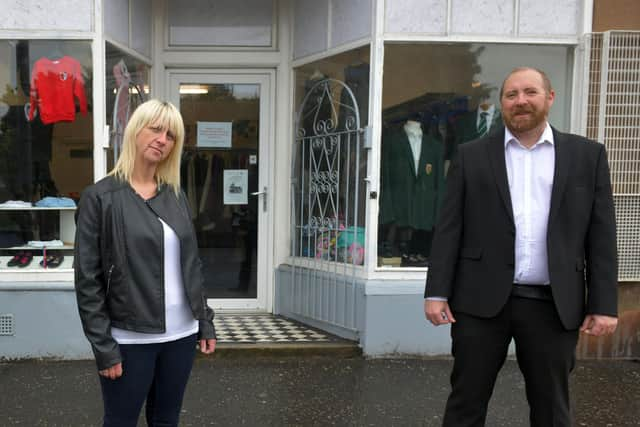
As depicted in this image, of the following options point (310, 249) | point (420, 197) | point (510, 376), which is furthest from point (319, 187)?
point (510, 376)

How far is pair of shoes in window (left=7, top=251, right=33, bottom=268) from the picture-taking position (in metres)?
5.00

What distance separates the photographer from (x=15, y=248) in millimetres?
5094

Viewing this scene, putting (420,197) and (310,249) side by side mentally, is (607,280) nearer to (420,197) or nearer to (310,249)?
(420,197)

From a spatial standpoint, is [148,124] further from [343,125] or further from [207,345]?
[343,125]

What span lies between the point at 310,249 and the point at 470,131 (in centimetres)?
186

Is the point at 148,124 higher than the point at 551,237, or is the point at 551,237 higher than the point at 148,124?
the point at 148,124

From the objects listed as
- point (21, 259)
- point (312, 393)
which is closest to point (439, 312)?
point (312, 393)

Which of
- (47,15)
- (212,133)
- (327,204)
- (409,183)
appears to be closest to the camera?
(47,15)

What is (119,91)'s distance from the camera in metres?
5.29

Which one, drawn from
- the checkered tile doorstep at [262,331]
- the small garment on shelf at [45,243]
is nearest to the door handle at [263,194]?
the checkered tile doorstep at [262,331]

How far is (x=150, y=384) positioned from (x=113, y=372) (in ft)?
0.67

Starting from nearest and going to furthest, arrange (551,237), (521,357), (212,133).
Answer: (551,237) → (521,357) → (212,133)

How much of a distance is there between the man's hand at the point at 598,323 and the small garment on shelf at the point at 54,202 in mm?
4123

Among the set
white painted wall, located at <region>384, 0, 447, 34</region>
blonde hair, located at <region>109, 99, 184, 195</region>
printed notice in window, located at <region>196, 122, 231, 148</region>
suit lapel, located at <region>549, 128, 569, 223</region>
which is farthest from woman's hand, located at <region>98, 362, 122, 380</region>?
printed notice in window, located at <region>196, 122, 231, 148</region>
